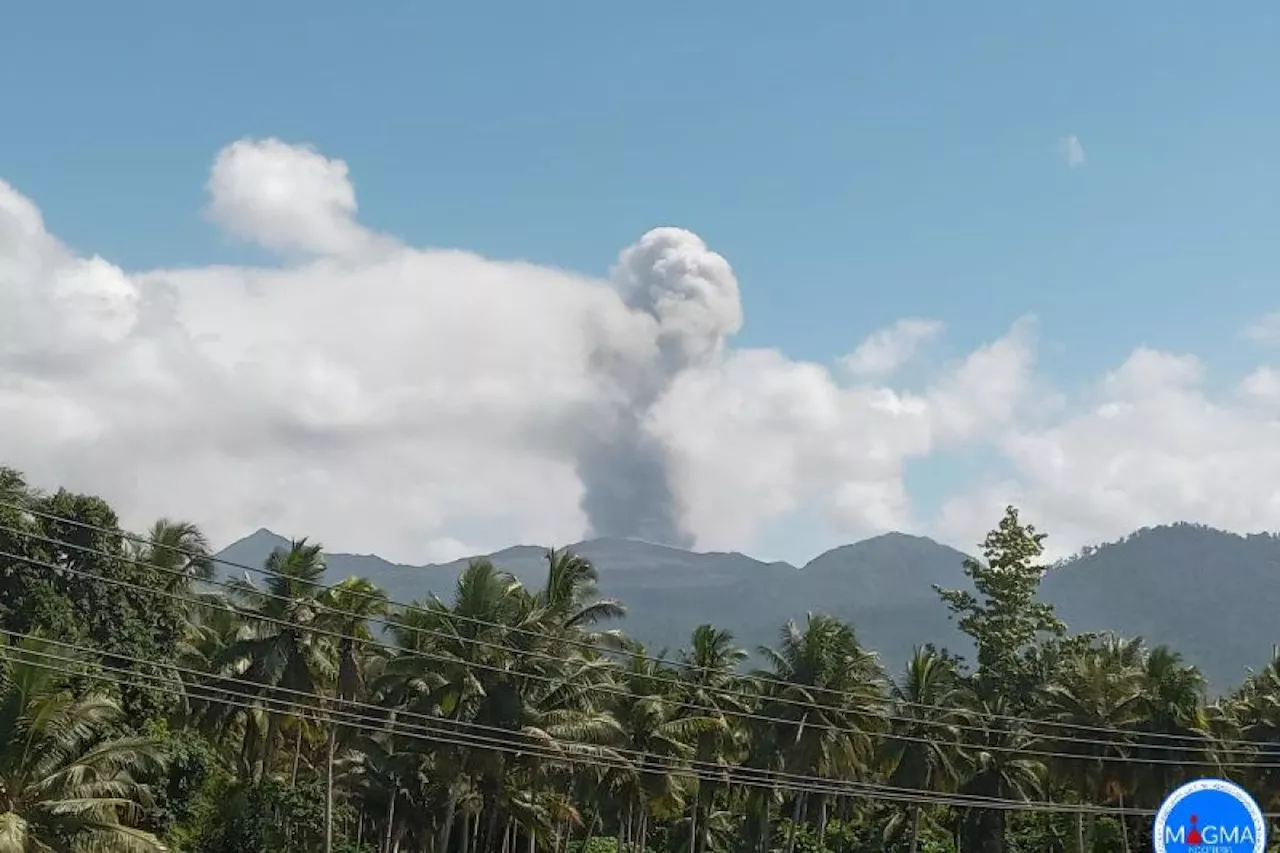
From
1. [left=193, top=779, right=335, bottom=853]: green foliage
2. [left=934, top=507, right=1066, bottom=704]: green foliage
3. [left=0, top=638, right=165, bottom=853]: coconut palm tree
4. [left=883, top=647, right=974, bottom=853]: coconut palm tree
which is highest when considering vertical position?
[left=934, top=507, right=1066, bottom=704]: green foliage

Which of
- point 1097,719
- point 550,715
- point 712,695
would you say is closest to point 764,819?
point 712,695

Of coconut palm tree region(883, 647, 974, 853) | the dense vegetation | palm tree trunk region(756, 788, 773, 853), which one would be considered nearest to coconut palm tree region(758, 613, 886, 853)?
the dense vegetation

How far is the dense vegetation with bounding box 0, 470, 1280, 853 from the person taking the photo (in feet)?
148

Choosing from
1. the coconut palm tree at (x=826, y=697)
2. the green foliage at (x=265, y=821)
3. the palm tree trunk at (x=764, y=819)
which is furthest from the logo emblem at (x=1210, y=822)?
the palm tree trunk at (x=764, y=819)

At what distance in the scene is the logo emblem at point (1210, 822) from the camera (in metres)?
11.8

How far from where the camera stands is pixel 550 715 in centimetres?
4491

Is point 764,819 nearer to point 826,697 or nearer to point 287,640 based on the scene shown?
point 826,697

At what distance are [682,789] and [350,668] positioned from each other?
18063mm

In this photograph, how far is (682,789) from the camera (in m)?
59.9

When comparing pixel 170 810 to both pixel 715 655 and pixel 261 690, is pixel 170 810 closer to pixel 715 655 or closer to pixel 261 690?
pixel 261 690

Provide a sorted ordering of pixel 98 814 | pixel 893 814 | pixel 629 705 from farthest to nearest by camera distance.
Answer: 1. pixel 893 814
2. pixel 629 705
3. pixel 98 814

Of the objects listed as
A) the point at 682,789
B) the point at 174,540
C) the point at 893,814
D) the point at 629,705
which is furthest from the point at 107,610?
the point at 893,814

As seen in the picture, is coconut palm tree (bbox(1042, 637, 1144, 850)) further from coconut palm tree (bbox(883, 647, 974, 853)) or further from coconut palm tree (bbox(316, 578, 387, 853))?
coconut palm tree (bbox(316, 578, 387, 853))

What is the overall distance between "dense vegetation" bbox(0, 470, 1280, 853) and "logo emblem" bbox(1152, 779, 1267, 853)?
23.6m
